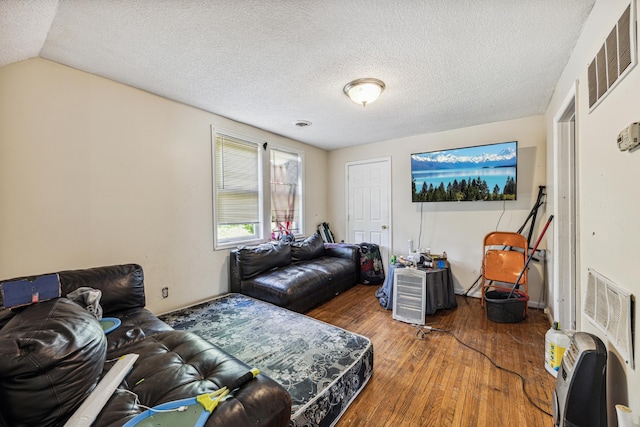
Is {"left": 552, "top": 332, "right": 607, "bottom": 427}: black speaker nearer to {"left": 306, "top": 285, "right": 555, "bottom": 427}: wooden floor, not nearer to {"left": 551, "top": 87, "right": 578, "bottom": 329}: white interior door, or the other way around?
{"left": 306, "top": 285, "right": 555, "bottom": 427}: wooden floor

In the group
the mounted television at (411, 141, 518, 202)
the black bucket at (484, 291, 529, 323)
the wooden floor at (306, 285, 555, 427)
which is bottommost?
the wooden floor at (306, 285, 555, 427)

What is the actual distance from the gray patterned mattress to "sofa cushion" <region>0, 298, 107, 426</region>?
0.95 meters

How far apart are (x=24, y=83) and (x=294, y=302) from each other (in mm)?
3000

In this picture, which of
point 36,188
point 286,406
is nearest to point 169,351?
point 286,406

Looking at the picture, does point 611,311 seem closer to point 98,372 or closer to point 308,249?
point 98,372

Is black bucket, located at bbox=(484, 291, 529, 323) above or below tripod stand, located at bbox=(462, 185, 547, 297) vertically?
below

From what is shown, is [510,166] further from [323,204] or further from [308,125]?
[323,204]

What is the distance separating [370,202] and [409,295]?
2.10 m

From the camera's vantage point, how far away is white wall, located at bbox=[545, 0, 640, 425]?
1.01 m

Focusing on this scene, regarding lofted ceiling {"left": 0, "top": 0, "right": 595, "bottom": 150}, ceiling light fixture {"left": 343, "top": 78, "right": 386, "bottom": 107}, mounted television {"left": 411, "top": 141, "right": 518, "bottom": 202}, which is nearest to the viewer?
lofted ceiling {"left": 0, "top": 0, "right": 595, "bottom": 150}

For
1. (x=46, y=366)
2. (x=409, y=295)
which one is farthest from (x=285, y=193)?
(x=46, y=366)

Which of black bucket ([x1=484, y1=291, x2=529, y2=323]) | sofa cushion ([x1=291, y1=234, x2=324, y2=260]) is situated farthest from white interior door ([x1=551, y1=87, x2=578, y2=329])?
sofa cushion ([x1=291, y1=234, x2=324, y2=260])

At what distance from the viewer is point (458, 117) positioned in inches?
129

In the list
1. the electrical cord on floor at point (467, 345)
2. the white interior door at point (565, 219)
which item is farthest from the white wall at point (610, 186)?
the white interior door at point (565, 219)
